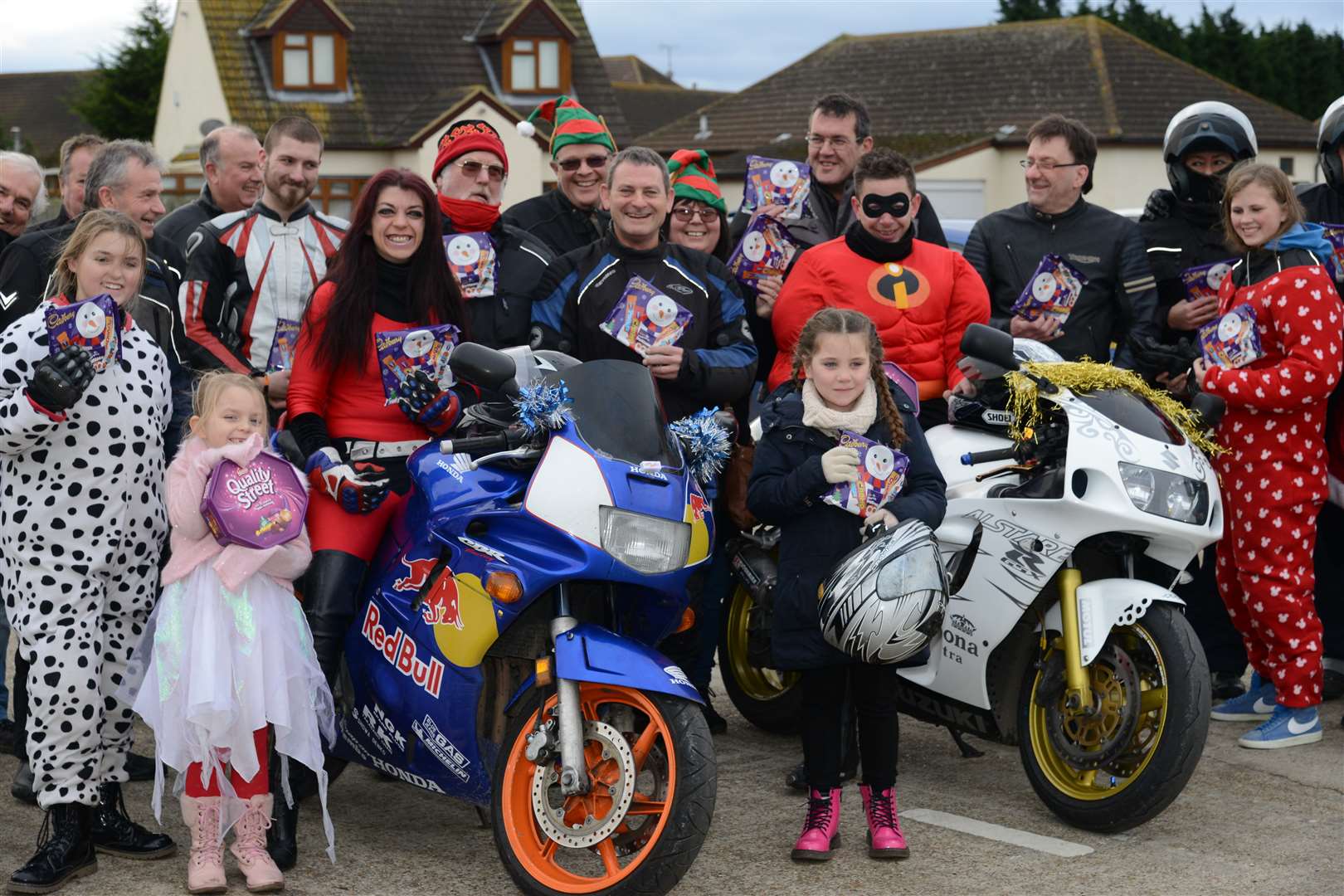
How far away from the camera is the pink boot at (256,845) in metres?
4.45

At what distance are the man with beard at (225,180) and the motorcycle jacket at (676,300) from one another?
2.02 m

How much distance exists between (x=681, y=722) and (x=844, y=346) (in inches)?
48.3

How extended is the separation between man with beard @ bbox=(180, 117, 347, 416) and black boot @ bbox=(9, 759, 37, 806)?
58.1 inches

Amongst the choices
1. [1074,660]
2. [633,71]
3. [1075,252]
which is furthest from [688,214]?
Result: [633,71]

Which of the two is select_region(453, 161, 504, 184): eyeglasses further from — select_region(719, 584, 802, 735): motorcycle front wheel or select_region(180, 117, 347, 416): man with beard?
select_region(719, 584, 802, 735): motorcycle front wheel

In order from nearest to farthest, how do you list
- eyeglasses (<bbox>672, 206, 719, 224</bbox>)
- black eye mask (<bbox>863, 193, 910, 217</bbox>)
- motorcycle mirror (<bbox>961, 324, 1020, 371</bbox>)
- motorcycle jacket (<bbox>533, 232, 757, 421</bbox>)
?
1. motorcycle mirror (<bbox>961, 324, 1020, 371</bbox>)
2. motorcycle jacket (<bbox>533, 232, 757, 421</bbox>)
3. black eye mask (<bbox>863, 193, 910, 217</bbox>)
4. eyeglasses (<bbox>672, 206, 719, 224</bbox>)

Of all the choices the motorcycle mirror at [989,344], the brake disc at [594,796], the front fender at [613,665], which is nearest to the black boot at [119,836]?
the brake disc at [594,796]

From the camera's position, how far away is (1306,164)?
39562mm

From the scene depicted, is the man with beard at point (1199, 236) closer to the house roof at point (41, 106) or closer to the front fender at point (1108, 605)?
the front fender at point (1108, 605)

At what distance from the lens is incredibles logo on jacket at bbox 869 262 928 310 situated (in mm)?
5715

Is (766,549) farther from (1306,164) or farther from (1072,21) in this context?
(1072,21)

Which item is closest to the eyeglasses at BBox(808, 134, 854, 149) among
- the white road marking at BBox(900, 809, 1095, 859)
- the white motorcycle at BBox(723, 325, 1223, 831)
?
the white motorcycle at BBox(723, 325, 1223, 831)

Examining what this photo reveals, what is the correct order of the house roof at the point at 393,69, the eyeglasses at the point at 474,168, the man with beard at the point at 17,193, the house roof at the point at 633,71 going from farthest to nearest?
the house roof at the point at 633,71 < the house roof at the point at 393,69 < the man with beard at the point at 17,193 < the eyeglasses at the point at 474,168

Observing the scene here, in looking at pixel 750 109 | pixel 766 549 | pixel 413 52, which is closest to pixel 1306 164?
pixel 750 109
